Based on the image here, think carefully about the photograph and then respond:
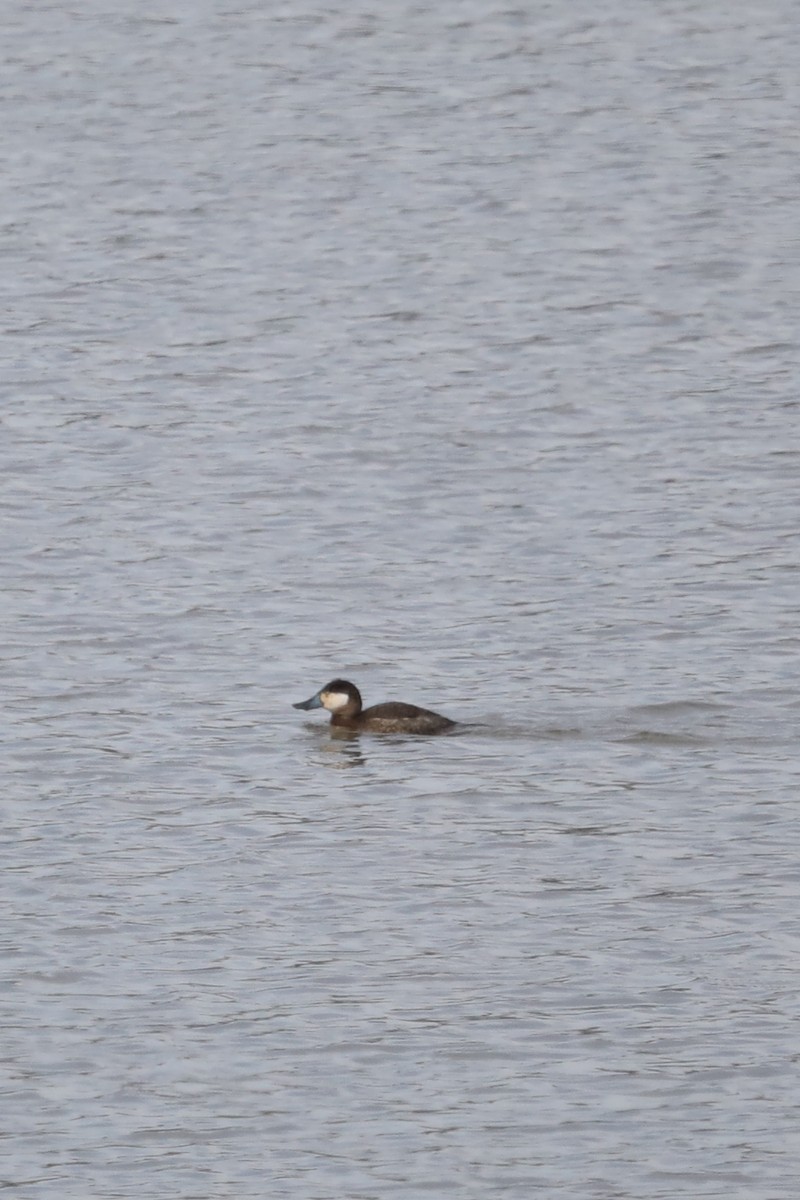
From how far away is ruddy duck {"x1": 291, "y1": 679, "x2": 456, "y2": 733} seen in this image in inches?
Answer: 555

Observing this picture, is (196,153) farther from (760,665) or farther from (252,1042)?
(252,1042)

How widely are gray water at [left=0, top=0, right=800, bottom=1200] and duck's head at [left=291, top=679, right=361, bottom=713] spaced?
0.15m

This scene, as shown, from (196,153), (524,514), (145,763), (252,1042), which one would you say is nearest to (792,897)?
(252,1042)

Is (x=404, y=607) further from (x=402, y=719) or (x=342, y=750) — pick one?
(x=342, y=750)

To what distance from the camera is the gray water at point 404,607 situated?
31.3 ft

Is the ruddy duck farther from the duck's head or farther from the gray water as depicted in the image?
the gray water

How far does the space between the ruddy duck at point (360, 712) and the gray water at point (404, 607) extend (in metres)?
0.14

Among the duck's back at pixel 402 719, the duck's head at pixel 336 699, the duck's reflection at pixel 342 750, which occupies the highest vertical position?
the duck's head at pixel 336 699

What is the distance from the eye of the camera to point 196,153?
2897 centimetres

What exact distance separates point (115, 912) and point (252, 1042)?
161 centimetres

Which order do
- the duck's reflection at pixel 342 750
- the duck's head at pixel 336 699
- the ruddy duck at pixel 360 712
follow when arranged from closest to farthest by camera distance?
the duck's reflection at pixel 342 750
the ruddy duck at pixel 360 712
the duck's head at pixel 336 699

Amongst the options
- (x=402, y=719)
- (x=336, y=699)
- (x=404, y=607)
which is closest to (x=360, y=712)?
(x=336, y=699)

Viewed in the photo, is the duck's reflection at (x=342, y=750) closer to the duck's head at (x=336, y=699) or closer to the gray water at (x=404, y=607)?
the gray water at (x=404, y=607)

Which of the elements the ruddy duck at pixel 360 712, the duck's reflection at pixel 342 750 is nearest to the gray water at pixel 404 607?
the duck's reflection at pixel 342 750
